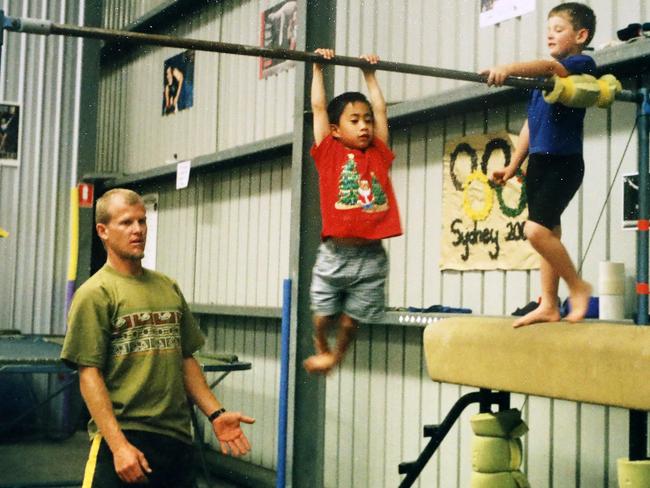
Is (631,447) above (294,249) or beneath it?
beneath

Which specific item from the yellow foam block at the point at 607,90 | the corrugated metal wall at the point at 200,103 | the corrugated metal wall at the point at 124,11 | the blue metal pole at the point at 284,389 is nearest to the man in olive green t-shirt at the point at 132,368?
the yellow foam block at the point at 607,90

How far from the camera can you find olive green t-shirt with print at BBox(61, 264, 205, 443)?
2576 mm

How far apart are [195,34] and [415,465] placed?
15.0ft

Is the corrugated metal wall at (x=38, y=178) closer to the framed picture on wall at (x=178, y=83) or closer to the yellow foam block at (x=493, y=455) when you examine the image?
the framed picture on wall at (x=178, y=83)

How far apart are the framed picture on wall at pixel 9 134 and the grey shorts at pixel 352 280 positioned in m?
5.40

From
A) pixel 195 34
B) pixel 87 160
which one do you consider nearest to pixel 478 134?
pixel 195 34

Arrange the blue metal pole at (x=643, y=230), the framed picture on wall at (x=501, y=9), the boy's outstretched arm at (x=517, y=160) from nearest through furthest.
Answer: the blue metal pole at (x=643, y=230), the boy's outstretched arm at (x=517, y=160), the framed picture on wall at (x=501, y=9)

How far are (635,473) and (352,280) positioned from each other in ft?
3.76

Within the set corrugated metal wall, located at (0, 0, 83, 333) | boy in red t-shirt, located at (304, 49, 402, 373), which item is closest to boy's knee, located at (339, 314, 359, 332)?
boy in red t-shirt, located at (304, 49, 402, 373)

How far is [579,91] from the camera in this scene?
9.07ft

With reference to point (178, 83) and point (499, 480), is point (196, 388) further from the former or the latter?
point (178, 83)

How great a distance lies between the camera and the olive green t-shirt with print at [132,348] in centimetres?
258

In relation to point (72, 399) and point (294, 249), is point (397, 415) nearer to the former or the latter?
point (294, 249)

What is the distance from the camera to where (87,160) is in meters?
8.06
